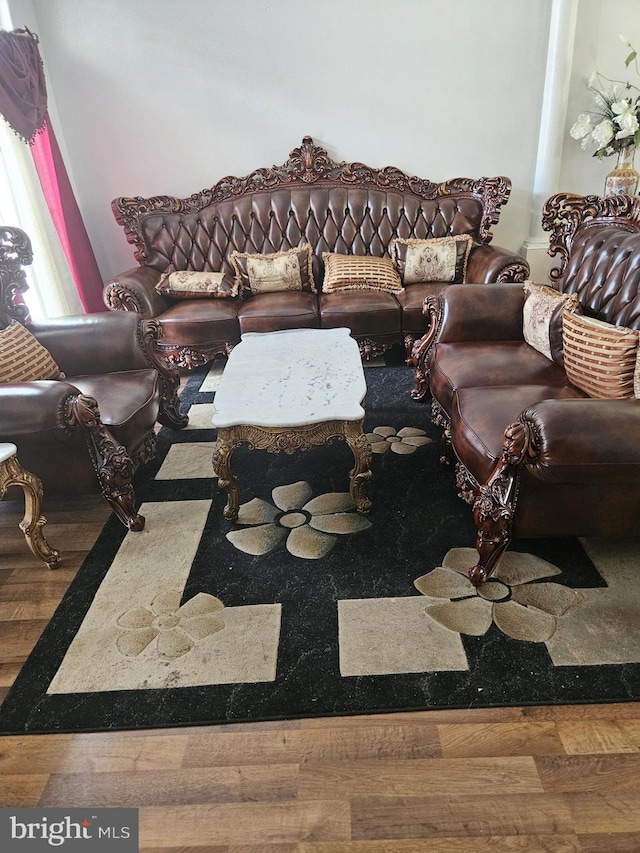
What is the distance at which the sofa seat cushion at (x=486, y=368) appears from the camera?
84.6 inches

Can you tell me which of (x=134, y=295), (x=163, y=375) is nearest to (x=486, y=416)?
(x=163, y=375)

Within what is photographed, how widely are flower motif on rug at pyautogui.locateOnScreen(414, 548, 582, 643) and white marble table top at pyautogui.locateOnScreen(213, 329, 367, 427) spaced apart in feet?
2.04

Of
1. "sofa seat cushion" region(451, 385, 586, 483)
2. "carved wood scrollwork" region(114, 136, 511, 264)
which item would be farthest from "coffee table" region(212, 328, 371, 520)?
"carved wood scrollwork" region(114, 136, 511, 264)

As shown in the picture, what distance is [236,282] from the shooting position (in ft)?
11.7

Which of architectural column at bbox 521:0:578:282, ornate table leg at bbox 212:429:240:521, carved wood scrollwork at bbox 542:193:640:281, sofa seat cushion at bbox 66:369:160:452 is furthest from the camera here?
architectural column at bbox 521:0:578:282

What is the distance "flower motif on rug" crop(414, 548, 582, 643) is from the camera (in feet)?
5.31

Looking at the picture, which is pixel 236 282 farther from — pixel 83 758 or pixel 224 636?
pixel 83 758

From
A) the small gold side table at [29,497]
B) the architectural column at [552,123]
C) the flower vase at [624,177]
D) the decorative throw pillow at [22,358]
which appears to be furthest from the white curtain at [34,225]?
the flower vase at [624,177]

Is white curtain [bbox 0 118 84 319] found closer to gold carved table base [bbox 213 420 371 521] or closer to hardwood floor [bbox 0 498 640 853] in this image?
gold carved table base [bbox 213 420 371 521]

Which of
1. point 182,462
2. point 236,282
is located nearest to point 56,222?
point 236,282

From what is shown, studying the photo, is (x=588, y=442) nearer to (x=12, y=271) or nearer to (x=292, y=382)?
(x=292, y=382)

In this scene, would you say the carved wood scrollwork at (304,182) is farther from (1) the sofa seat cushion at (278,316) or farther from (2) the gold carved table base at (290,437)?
(2) the gold carved table base at (290,437)

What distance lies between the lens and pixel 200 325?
3.29m

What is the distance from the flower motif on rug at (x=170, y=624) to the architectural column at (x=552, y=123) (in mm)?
3405
